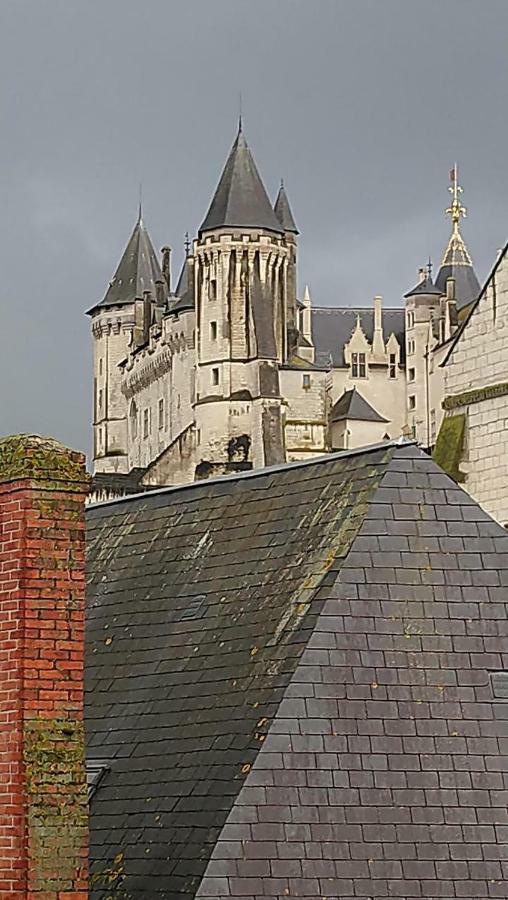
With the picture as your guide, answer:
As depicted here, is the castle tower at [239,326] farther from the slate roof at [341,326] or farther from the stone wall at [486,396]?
the stone wall at [486,396]

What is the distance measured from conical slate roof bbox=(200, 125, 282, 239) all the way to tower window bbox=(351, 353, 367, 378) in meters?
14.8

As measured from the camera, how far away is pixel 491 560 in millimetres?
14875

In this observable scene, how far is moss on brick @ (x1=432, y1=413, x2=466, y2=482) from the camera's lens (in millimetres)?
36219

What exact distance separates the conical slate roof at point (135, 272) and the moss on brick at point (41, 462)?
366ft

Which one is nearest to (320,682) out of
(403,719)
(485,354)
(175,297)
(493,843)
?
(403,719)

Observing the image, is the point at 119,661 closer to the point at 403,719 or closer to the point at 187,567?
the point at 187,567

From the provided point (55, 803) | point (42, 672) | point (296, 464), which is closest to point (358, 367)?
point (296, 464)

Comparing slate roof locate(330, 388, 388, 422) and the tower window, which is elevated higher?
the tower window

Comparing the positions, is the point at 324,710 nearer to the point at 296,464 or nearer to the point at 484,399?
the point at 296,464

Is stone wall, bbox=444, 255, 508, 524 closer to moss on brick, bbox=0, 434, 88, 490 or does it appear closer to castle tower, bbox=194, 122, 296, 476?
moss on brick, bbox=0, 434, 88, 490

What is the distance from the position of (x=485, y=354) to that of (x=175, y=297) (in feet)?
285

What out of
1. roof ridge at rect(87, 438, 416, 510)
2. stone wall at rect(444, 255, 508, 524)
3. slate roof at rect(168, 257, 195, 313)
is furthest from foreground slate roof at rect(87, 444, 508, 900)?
slate roof at rect(168, 257, 195, 313)

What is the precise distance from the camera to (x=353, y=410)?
377ft

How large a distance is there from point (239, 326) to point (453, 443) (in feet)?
225
